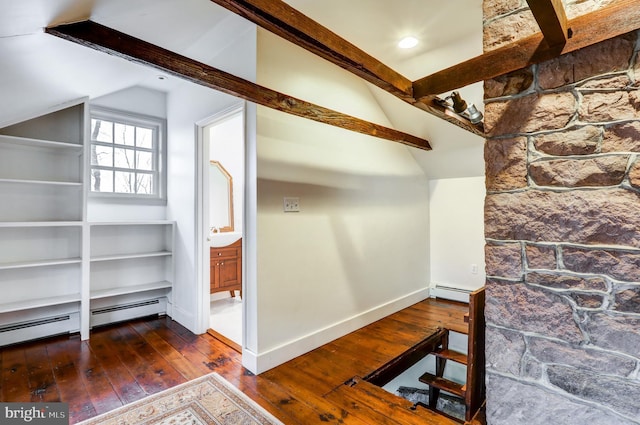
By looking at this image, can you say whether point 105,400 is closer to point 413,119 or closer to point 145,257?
point 145,257

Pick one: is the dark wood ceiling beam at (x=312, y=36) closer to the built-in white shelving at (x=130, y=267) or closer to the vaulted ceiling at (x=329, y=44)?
the vaulted ceiling at (x=329, y=44)

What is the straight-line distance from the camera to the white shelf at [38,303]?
8.88 feet

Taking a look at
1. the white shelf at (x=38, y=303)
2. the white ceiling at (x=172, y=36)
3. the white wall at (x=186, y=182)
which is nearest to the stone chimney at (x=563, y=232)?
the white ceiling at (x=172, y=36)

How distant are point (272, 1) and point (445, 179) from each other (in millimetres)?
3728

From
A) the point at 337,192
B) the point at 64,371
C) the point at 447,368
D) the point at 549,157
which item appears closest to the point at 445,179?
the point at 337,192

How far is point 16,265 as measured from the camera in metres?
2.71

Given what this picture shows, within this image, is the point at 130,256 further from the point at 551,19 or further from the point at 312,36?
the point at 551,19

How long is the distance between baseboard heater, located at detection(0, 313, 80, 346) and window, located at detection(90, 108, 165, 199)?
4.23 feet

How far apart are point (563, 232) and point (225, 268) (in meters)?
3.79

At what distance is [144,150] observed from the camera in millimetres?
3721

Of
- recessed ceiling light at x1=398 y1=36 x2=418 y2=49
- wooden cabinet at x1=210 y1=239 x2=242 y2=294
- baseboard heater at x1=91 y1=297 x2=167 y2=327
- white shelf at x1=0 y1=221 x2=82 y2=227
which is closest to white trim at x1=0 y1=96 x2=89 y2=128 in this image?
white shelf at x1=0 y1=221 x2=82 y2=227

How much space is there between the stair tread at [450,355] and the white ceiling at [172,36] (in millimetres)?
2175

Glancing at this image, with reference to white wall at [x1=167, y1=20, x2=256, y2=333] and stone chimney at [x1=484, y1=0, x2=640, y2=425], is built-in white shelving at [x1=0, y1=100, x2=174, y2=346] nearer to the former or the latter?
white wall at [x1=167, y1=20, x2=256, y2=333]

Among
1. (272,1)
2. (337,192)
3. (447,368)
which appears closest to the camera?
(272,1)
